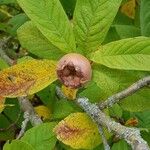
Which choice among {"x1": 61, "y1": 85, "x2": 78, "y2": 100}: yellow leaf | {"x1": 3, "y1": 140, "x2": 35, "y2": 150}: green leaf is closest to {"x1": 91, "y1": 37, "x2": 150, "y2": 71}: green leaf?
{"x1": 61, "y1": 85, "x2": 78, "y2": 100}: yellow leaf

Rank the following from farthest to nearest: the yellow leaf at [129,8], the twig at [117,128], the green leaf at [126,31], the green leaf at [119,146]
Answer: the yellow leaf at [129,8]
the green leaf at [126,31]
the green leaf at [119,146]
the twig at [117,128]

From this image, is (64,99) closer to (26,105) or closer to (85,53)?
(26,105)

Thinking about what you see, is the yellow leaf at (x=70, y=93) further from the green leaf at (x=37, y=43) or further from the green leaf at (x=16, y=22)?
the green leaf at (x=16, y=22)

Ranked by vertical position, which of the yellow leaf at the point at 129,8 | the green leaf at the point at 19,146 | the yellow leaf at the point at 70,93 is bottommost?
the yellow leaf at the point at 129,8

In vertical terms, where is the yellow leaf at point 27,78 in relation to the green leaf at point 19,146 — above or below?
above

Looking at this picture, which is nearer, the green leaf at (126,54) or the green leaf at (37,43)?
the green leaf at (126,54)

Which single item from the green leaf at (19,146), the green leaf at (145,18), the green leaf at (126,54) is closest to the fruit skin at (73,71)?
the green leaf at (126,54)
